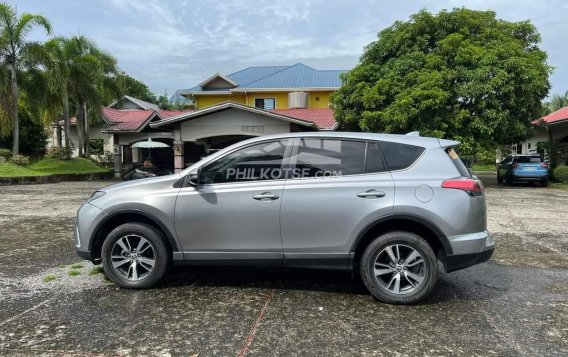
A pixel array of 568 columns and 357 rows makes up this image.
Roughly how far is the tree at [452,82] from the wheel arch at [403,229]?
13204 mm

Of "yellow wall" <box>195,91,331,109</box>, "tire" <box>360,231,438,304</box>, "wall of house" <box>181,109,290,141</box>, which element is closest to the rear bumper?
"tire" <box>360,231,438,304</box>

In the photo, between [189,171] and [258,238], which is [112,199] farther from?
[258,238]

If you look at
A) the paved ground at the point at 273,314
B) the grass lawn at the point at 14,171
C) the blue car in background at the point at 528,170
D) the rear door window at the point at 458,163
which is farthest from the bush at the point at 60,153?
the rear door window at the point at 458,163

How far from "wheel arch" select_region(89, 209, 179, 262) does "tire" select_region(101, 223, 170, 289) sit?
65 mm

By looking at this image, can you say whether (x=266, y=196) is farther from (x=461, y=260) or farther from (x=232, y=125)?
(x=232, y=125)

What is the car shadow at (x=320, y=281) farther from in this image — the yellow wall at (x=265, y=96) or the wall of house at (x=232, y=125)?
the yellow wall at (x=265, y=96)

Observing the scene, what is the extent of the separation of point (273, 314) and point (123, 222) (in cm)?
198

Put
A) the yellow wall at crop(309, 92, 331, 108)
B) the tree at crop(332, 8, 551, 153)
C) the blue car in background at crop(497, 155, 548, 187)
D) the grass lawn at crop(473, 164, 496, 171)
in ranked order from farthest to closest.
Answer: the grass lawn at crop(473, 164, 496, 171)
the yellow wall at crop(309, 92, 331, 108)
the blue car in background at crop(497, 155, 548, 187)
the tree at crop(332, 8, 551, 153)

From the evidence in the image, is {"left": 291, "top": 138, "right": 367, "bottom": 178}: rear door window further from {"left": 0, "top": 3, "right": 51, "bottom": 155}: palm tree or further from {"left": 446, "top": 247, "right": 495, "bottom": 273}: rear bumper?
{"left": 0, "top": 3, "right": 51, "bottom": 155}: palm tree

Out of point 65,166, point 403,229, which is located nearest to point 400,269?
point 403,229

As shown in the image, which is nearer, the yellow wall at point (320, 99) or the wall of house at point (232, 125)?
the wall of house at point (232, 125)

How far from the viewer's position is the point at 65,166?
26.7 meters

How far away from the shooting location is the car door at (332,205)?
4.51m

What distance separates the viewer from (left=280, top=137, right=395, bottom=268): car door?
14.8 feet
